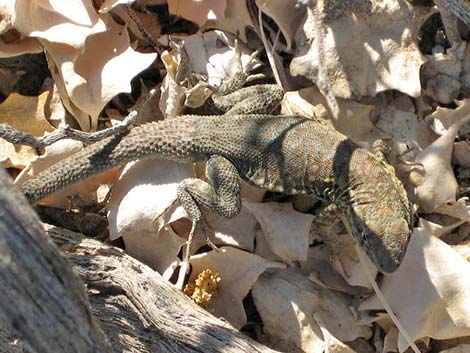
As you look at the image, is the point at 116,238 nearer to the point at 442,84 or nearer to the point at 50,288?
the point at 50,288

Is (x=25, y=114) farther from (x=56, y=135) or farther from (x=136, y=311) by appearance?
(x=136, y=311)

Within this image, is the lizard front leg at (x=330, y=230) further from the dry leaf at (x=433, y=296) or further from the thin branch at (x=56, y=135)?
the thin branch at (x=56, y=135)

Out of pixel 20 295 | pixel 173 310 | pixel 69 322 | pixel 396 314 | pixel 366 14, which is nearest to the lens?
pixel 20 295

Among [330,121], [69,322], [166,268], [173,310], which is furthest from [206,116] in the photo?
[69,322]

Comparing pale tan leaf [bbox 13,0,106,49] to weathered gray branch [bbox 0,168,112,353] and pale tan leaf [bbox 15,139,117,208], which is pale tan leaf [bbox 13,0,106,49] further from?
weathered gray branch [bbox 0,168,112,353]

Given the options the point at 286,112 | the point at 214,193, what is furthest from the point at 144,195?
the point at 286,112
